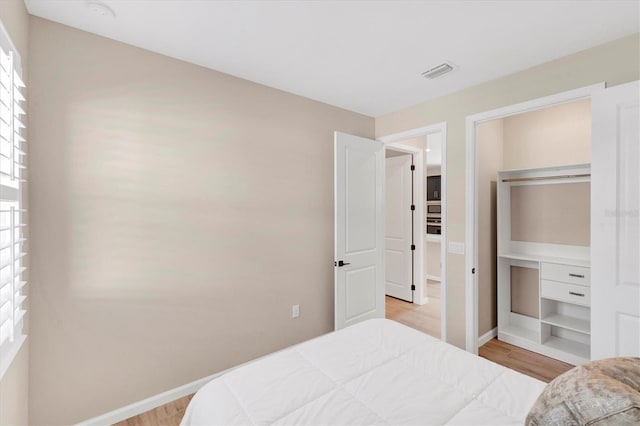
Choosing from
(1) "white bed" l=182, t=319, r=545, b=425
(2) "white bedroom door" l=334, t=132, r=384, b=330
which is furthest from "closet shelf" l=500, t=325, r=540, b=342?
(1) "white bed" l=182, t=319, r=545, b=425

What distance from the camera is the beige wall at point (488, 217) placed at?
310 centimetres

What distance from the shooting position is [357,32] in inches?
72.9

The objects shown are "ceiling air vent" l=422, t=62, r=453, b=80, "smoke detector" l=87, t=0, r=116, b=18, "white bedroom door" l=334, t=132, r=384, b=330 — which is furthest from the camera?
"white bedroom door" l=334, t=132, r=384, b=330

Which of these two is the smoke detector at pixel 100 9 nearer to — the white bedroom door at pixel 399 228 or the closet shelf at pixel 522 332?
the white bedroom door at pixel 399 228

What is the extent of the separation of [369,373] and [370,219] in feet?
6.77

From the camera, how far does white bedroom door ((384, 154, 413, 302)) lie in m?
4.49

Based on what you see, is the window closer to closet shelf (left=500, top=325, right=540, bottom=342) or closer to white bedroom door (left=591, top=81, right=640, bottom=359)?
white bedroom door (left=591, top=81, right=640, bottom=359)

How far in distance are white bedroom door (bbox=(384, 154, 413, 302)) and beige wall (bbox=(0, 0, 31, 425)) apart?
3827 mm

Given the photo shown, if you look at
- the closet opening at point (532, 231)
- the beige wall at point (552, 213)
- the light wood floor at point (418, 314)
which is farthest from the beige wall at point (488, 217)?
the light wood floor at point (418, 314)

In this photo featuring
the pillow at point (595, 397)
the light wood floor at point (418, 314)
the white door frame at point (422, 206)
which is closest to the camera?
the pillow at point (595, 397)

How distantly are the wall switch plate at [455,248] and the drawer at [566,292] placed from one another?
3.21 ft

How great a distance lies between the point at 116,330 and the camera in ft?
6.40

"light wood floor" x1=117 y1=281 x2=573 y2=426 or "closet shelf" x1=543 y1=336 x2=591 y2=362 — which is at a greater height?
"closet shelf" x1=543 y1=336 x2=591 y2=362

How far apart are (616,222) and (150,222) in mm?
3031
